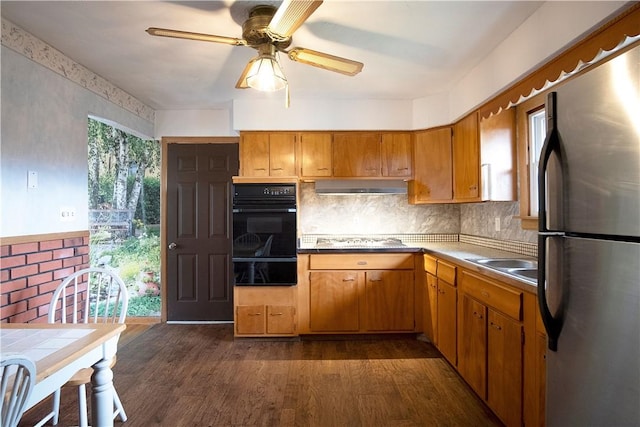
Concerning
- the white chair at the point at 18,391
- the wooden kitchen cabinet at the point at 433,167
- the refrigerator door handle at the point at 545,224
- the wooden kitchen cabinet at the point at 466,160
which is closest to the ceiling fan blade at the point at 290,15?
the refrigerator door handle at the point at 545,224

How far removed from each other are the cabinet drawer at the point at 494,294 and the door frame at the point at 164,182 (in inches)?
108

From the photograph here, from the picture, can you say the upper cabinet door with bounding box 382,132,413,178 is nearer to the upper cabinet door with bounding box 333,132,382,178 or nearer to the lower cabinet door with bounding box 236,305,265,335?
the upper cabinet door with bounding box 333,132,382,178

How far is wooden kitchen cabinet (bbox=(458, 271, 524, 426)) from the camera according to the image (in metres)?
1.73

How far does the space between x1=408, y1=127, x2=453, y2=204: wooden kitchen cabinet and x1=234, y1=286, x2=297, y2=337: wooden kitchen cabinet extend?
5.36 ft

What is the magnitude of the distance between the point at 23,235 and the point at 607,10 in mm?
3273

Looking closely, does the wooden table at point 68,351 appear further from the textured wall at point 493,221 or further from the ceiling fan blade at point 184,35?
the textured wall at point 493,221

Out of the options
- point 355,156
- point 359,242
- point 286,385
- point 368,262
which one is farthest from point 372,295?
point 355,156

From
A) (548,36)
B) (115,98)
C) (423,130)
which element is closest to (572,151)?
(548,36)

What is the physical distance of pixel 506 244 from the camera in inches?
111

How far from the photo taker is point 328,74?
283 cm

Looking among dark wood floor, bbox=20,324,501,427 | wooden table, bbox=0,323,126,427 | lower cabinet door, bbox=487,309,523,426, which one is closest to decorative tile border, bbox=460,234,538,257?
lower cabinet door, bbox=487,309,523,426

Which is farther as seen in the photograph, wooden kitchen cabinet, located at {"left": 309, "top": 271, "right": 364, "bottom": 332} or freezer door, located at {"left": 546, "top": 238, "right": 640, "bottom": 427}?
wooden kitchen cabinet, located at {"left": 309, "top": 271, "right": 364, "bottom": 332}

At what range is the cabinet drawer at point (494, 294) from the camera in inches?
68.1

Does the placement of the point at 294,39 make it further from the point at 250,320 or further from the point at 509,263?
the point at 250,320
